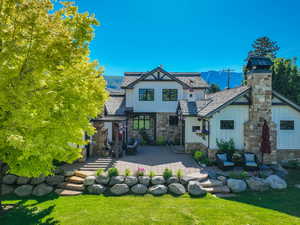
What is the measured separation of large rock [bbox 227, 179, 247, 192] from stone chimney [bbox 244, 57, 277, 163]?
13.9 feet

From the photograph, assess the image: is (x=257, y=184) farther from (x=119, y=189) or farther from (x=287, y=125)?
(x=119, y=189)

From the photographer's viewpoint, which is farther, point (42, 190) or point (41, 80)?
→ point (42, 190)

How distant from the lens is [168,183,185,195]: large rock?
9531mm

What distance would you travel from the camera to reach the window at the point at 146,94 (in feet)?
70.5

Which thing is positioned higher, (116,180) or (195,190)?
(116,180)

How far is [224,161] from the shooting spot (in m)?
12.2

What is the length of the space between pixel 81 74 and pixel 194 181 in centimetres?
813

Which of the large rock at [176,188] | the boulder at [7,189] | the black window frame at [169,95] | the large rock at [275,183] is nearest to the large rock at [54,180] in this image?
the boulder at [7,189]

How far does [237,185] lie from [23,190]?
37.6 feet

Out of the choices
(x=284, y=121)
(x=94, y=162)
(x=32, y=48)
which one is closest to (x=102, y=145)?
(x=94, y=162)

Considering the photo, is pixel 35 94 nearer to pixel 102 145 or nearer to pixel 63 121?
pixel 63 121

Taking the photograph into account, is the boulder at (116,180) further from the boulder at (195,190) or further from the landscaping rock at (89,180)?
the boulder at (195,190)

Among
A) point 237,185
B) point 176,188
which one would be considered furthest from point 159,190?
point 237,185

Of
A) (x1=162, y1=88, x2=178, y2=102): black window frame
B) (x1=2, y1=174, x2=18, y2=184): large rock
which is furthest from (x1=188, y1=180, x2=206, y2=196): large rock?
(x1=162, y1=88, x2=178, y2=102): black window frame
